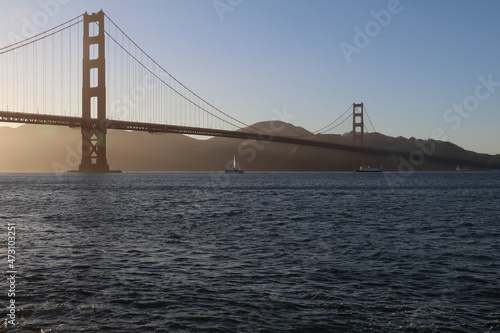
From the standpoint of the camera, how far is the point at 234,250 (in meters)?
15.8

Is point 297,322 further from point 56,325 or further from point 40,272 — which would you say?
point 40,272

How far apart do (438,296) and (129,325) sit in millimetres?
5980

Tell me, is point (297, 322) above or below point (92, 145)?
below

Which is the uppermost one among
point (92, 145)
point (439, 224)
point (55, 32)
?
point (55, 32)

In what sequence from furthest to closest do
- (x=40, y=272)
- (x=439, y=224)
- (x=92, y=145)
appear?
(x=92, y=145)
(x=439, y=224)
(x=40, y=272)

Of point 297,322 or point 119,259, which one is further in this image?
point 119,259

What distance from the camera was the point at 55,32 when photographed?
362 ft

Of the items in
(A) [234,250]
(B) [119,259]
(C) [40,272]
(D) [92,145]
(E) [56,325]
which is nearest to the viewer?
(E) [56,325]

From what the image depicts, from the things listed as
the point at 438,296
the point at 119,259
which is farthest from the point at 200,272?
the point at 438,296

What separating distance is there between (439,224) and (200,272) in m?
15.4

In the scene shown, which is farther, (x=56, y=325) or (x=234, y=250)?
(x=234, y=250)

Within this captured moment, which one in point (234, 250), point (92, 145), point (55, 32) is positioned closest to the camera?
point (234, 250)

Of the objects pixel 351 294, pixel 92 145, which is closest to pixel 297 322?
pixel 351 294

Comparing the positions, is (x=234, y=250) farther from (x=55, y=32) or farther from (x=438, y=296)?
(x=55, y=32)
